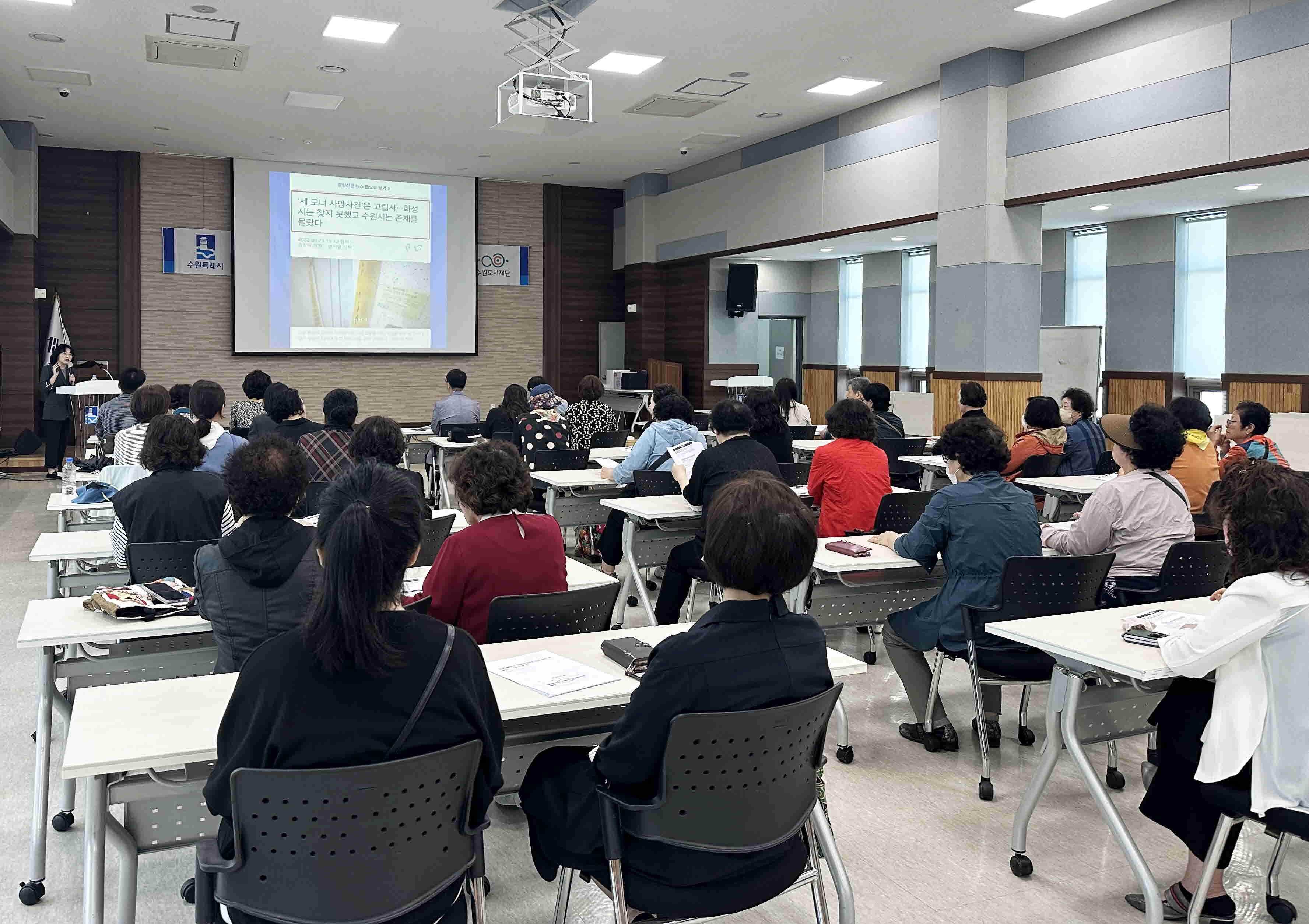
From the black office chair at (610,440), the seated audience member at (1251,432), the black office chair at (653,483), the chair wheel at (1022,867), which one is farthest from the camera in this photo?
the black office chair at (610,440)

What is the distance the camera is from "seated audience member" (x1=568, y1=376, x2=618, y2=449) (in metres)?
7.92

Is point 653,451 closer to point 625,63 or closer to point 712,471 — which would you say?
point 712,471

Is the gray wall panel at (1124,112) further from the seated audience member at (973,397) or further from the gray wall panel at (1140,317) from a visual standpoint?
the gray wall panel at (1140,317)

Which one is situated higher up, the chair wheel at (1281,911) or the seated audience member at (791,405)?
the seated audience member at (791,405)

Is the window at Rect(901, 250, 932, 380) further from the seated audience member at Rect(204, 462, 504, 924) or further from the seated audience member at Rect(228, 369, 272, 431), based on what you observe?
the seated audience member at Rect(204, 462, 504, 924)

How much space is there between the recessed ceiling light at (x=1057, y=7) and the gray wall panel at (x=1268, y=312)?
412 centimetres

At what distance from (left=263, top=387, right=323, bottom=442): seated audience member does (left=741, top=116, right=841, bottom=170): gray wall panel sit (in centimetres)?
704

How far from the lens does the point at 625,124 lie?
1129 centimetres

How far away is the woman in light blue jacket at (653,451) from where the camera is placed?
5918mm

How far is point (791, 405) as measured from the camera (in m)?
8.91

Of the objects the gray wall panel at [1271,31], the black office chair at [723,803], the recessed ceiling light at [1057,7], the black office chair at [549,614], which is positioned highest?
the recessed ceiling light at [1057,7]

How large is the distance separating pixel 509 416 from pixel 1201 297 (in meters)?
7.76

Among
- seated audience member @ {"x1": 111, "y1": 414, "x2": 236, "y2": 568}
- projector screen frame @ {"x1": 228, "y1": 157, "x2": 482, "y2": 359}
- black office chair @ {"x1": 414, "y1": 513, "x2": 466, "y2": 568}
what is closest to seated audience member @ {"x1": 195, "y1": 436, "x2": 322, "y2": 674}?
seated audience member @ {"x1": 111, "y1": 414, "x2": 236, "y2": 568}

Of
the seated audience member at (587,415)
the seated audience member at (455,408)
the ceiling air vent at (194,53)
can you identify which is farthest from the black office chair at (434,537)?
the ceiling air vent at (194,53)
